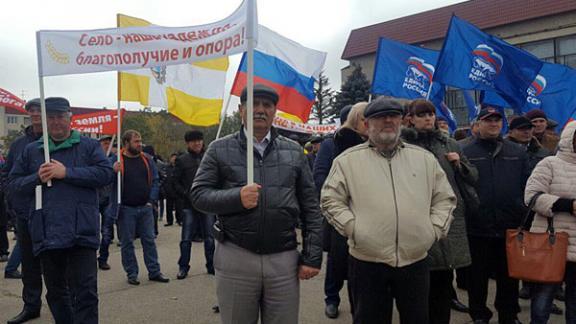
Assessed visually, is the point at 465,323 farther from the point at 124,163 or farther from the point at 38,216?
the point at 124,163

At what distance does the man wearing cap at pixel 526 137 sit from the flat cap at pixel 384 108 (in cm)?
277

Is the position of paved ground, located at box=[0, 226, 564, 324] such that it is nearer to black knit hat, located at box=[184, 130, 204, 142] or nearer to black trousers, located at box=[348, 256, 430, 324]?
black trousers, located at box=[348, 256, 430, 324]

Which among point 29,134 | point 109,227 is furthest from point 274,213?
point 109,227

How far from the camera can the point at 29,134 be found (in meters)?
5.12

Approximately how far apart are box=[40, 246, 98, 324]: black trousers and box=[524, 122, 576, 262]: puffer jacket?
144 inches

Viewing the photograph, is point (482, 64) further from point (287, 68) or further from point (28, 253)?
point (28, 253)

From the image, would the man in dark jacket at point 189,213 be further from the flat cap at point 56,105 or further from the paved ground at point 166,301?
the flat cap at point 56,105

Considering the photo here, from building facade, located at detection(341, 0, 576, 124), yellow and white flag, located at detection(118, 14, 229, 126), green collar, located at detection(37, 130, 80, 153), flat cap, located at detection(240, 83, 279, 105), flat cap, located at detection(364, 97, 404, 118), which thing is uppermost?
building facade, located at detection(341, 0, 576, 124)

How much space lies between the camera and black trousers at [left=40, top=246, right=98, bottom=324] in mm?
3938

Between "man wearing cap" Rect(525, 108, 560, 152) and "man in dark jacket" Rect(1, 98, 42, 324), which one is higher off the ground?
"man wearing cap" Rect(525, 108, 560, 152)

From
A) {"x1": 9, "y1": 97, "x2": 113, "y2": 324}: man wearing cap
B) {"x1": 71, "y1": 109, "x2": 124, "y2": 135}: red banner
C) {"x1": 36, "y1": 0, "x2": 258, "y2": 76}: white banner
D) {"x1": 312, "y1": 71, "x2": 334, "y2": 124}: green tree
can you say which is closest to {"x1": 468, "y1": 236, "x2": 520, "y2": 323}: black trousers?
{"x1": 36, "y1": 0, "x2": 258, "y2": 76}: white banner

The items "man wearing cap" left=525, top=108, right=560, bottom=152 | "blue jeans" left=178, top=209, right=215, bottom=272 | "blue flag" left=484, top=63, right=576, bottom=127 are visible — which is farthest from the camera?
"blue flag" left=484, top=63, right=576, bottom=127

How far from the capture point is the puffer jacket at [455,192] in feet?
12.8

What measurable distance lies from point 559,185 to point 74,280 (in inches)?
157
